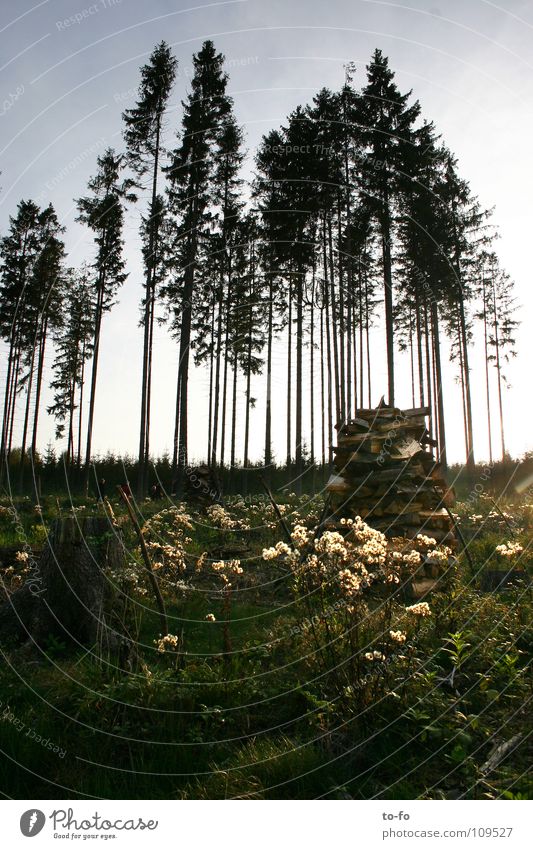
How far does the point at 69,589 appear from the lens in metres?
6.54

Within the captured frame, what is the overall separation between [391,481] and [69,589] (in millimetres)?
5489

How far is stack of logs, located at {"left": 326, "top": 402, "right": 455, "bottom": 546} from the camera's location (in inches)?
347

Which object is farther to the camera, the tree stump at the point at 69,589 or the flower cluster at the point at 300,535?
the tree stump at the point at 69,589

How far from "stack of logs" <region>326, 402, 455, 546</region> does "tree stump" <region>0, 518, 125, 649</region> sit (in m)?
4.00

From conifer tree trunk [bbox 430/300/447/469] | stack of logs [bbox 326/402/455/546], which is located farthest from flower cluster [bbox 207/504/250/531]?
conifer tree trunk [bbox 430/300/447/469]

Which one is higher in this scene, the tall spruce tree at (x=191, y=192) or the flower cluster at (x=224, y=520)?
the tall spruce tree at (x=191, y=192)

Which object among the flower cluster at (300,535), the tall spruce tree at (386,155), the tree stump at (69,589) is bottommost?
the tree stump at (69,589)

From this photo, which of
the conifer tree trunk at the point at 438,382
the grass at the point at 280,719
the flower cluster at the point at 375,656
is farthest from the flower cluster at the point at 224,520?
the conifer tree trunk at the point at 438,382

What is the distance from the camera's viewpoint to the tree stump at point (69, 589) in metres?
6.41

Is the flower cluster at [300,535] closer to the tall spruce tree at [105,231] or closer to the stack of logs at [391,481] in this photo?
the stack of logs at [391,481]

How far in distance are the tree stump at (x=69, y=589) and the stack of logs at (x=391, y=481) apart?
13.1ft
